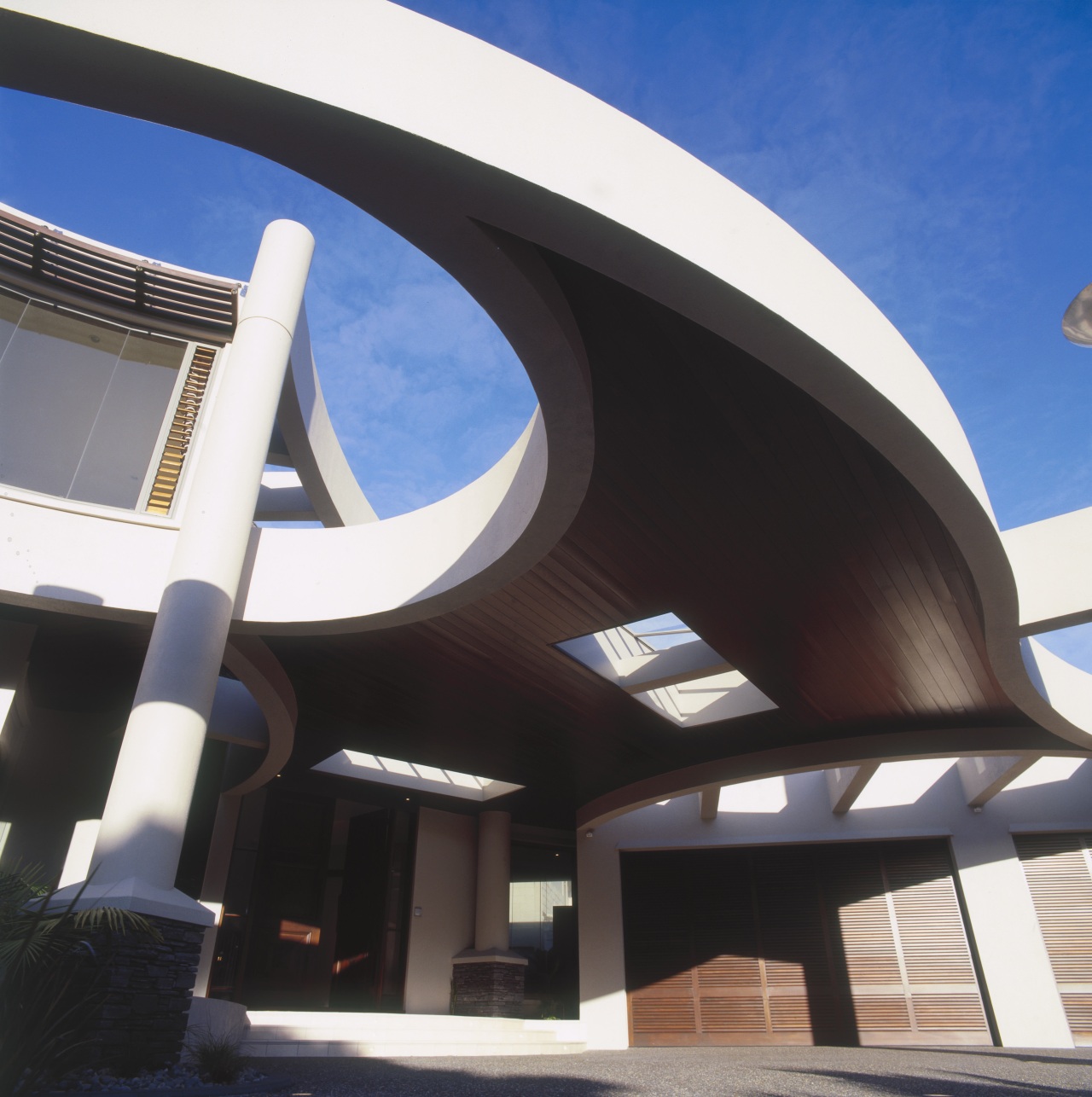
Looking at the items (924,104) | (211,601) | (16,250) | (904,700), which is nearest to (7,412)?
(16,250)

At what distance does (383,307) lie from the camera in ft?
29.8

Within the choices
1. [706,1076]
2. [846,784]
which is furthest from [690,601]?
[846,784]

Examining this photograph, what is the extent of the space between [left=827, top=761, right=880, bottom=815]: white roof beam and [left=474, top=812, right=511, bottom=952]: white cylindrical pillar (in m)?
5.94

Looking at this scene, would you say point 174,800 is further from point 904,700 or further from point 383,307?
point 904,700

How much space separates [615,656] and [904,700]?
3.43 metres

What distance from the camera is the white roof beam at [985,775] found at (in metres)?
11.8

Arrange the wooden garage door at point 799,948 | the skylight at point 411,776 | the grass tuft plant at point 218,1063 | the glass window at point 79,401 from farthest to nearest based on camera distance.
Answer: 1. the skylight at point 411,776
2. the wooden garage door at point 799,948
3. the glass window at point 79,401
4. the grass tuft plant at point 218,1063

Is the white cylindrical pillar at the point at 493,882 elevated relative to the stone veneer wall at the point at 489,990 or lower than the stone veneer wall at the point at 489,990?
elevated

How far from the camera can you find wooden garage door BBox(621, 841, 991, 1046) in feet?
42.3

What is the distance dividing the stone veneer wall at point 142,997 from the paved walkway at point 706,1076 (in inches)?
37.2

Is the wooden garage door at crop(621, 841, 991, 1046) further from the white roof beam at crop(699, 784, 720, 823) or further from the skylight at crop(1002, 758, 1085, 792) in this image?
the skylight at crop(1002, 758, 1085, 792)

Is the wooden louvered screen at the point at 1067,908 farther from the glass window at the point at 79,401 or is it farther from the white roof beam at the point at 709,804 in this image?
the glass window at the point at 79,401

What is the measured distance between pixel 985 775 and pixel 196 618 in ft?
40.0

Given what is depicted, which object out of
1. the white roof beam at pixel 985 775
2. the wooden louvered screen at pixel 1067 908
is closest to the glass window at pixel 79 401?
the white roof beam at pixel 985 775
